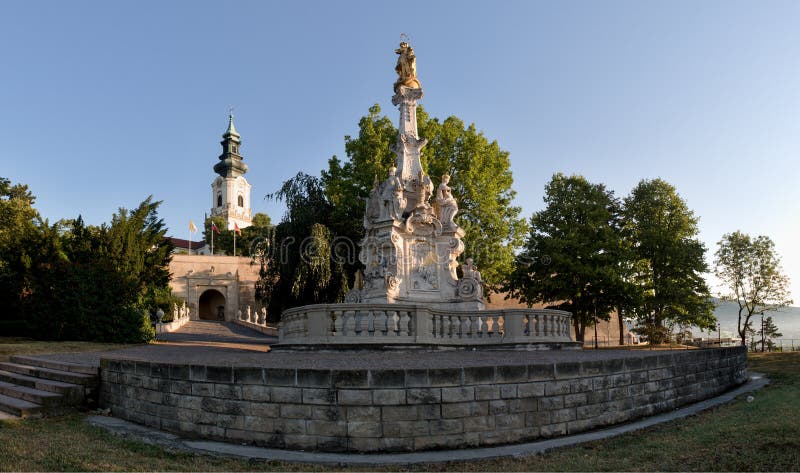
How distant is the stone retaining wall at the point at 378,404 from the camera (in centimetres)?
696

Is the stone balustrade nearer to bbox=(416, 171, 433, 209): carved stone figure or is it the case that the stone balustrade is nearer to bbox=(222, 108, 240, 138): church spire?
bbox=(416, 171, 433, 209): carved stone figure

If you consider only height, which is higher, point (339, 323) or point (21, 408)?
point (339, 323)

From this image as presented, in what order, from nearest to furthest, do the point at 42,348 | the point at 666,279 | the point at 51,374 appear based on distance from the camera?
1. the point at 51,374
2. the point at 42,348
3. the point at 666,279

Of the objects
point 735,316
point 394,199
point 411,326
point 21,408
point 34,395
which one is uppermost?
point 394,199

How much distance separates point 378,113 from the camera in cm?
3291

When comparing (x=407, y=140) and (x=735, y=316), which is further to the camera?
(x=735, y=316)

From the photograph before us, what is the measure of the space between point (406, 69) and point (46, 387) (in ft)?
48.8

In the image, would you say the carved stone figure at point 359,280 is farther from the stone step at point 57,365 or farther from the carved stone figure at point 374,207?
the stone step at point 57,365

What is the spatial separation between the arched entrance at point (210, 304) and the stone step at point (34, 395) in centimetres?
5445

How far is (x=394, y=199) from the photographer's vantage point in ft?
57.2

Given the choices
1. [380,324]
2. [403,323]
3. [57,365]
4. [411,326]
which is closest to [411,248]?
[411,326]

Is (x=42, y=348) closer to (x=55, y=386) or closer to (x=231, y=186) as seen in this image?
(x=55, y=386)

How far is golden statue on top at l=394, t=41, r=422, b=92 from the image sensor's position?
2005 cm

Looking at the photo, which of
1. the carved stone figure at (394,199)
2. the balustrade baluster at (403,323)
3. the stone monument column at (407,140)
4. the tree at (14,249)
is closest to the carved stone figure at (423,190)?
the stone monument column at (407,140)
